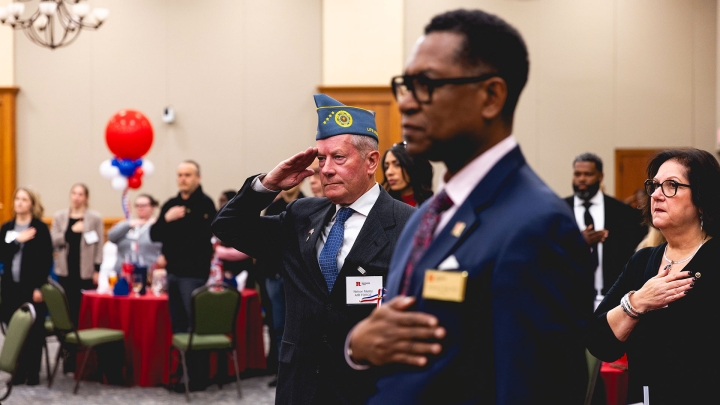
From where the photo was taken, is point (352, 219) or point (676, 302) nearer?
point (676, 302)

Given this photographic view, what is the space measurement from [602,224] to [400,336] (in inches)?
174

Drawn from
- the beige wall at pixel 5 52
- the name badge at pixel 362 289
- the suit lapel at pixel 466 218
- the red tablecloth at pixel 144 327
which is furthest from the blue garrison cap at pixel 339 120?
the beige wall at pixel 5 52

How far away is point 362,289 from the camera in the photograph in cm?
212

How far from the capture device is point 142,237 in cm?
679

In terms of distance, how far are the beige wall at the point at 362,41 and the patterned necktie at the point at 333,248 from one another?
808cm

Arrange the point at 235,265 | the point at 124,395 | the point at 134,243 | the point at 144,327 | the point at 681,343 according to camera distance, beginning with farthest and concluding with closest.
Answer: the point at 235,265
the point at 134,243
the point at 144,327
the point at 124,395
the point at 681,343

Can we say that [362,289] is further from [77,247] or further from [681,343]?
[77,247]

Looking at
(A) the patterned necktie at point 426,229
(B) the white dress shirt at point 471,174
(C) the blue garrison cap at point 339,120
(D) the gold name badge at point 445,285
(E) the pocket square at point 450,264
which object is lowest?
(D) the gold name badge at point 445,285

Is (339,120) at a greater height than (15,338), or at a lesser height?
greater

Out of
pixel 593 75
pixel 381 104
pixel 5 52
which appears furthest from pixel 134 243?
pixel 593 75

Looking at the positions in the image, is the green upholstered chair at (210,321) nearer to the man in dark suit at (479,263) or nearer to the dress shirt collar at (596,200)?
the dress shirt collar at (596,200)

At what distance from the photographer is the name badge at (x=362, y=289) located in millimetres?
2115

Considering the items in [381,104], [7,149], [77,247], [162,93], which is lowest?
[77,247]

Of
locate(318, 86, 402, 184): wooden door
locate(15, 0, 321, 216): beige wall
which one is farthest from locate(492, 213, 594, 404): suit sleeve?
locate(15, 0, 321, 216): beige wall
